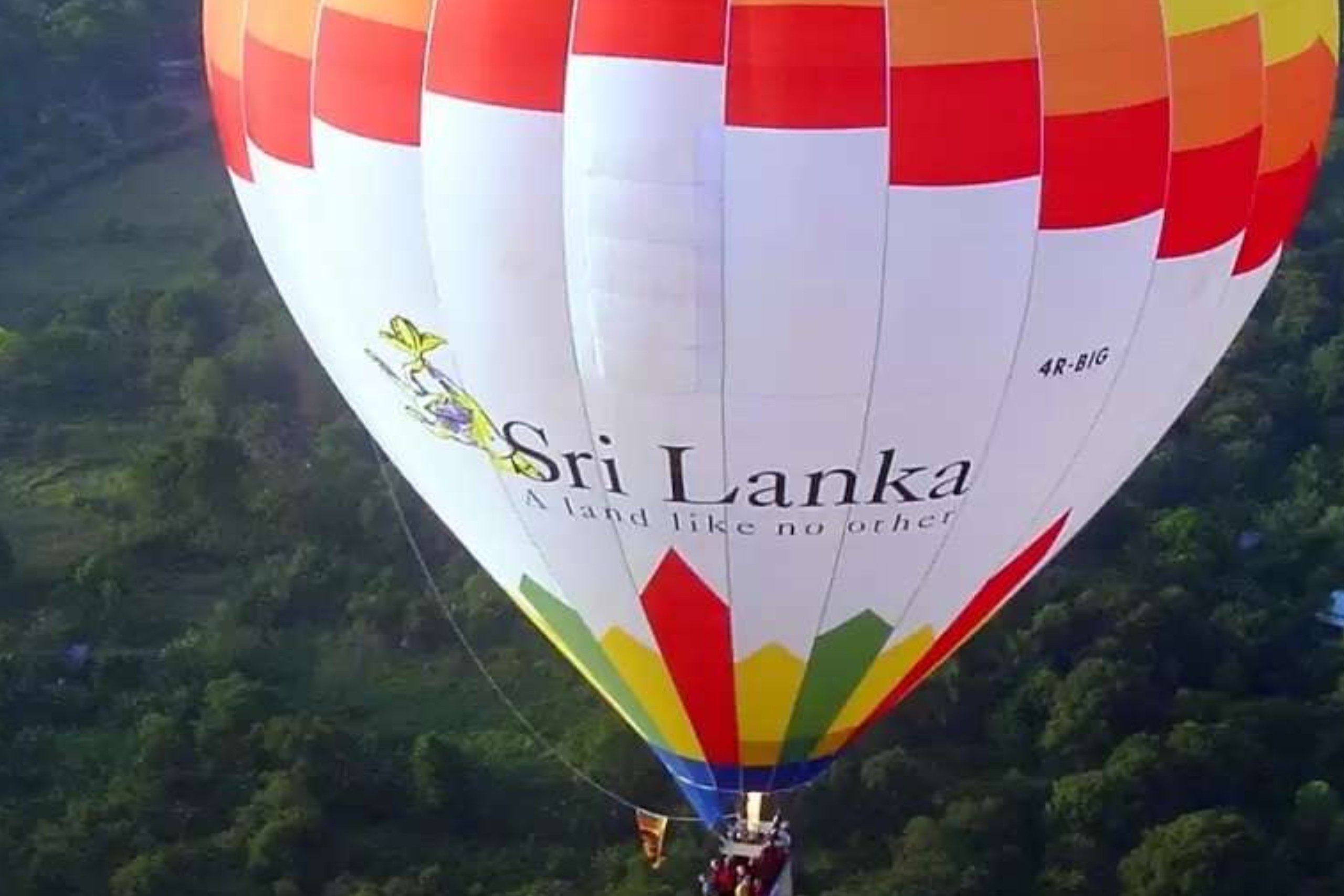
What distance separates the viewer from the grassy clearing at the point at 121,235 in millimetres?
17766

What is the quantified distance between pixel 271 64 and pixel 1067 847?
5.44 metres

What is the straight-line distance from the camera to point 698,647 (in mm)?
7766

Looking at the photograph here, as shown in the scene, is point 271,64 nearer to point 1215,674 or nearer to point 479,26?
point 479,26

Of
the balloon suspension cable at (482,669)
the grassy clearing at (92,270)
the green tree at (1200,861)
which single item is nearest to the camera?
the green tree at (1200,861)

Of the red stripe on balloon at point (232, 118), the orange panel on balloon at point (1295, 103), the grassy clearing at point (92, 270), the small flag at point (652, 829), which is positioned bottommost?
the small flag at point (652, 829)

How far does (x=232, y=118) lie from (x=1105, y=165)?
273cm

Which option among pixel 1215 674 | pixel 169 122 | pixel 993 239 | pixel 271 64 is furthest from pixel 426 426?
pixel 169 122

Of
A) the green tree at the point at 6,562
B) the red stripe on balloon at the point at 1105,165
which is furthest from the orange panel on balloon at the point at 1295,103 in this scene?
the green tree at the point at 6,562

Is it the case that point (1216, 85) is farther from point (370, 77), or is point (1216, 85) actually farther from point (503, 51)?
point (370, 77)

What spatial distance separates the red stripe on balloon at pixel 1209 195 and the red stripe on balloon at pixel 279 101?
2413 millimetres

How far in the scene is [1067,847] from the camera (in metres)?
11.3

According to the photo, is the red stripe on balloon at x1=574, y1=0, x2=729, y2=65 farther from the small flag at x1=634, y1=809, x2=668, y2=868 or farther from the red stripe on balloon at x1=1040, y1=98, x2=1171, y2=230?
the small flag at x1=634, y1=809, x2=668, y2=868

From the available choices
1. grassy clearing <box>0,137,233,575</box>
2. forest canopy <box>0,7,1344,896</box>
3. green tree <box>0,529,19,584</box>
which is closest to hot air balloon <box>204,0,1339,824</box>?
forest canopy <box>0,7,1344,896</box>

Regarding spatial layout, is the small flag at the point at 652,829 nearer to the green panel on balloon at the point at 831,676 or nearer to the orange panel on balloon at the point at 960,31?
the green panel on balloon at the point at 831,676
